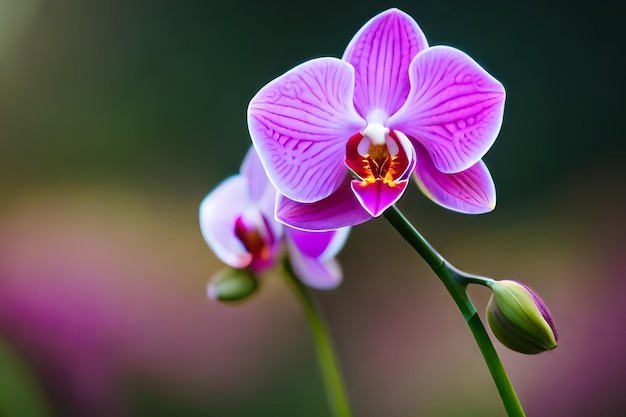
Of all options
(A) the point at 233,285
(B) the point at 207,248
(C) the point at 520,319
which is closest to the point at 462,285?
(C) the point at 520,319

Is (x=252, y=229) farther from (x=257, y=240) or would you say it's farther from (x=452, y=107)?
(x=452, y=107)

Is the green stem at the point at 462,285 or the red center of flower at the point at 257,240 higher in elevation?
the red center of flower at the point at 257,240

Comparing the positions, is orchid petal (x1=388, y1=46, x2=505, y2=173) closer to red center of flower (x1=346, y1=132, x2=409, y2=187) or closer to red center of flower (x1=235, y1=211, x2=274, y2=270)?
red center of flower (x1=346, y1=132, x2=409, y2=187)

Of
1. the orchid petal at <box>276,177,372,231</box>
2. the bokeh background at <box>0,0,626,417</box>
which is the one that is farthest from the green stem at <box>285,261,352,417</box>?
the bokeh background at <box>0,0,626,417</box>

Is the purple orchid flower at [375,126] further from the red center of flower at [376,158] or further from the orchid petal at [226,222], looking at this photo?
the orchid petal at [226,222]

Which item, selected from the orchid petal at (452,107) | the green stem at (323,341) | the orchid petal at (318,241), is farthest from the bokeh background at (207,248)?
the orchid petal at (452,107)

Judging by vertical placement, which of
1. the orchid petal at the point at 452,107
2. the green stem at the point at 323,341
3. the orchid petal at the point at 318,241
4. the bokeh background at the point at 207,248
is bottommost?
the green stem at the point at 323,341
